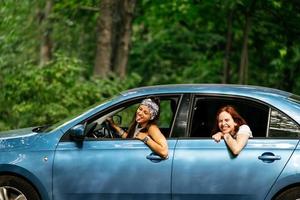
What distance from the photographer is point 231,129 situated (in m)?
6.80

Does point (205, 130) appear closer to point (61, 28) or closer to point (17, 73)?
point (17, 73)

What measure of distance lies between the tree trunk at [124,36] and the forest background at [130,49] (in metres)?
0.02

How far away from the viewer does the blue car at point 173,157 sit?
657 centimetres

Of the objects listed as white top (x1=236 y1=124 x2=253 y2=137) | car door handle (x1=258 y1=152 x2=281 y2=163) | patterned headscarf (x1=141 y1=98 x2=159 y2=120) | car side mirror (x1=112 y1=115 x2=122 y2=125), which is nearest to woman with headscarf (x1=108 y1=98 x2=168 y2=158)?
patterned headscarf (x1=141 y1=98 x2=159 y2=120)

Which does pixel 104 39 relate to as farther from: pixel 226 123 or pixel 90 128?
pixel 226 123

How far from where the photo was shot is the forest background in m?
13.4

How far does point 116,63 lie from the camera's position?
674 inches

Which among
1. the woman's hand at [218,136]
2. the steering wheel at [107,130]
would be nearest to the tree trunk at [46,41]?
the steering wheel at [107,130]

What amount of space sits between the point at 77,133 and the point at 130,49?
42.3 ft

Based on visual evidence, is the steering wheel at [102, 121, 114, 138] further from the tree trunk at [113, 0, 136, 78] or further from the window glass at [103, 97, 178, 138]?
the tree trunk at [113, 0, 136, 78]

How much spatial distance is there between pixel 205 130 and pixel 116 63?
1024cm

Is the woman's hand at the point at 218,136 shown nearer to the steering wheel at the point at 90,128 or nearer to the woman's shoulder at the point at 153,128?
the woman's shoulder at the point at 153,128

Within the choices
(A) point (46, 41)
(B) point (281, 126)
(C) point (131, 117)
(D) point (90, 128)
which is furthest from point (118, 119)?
(A) point (46, 41)

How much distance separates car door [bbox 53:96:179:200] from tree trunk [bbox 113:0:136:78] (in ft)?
30.2
